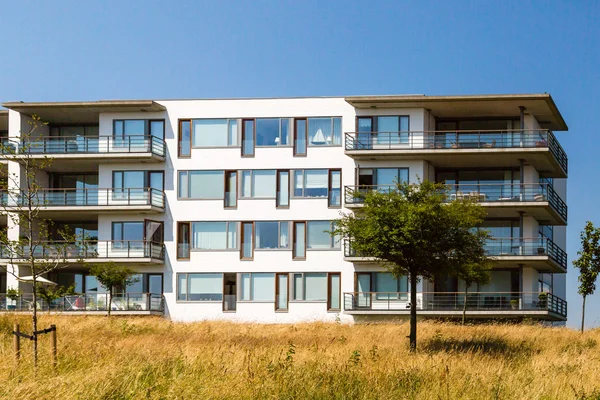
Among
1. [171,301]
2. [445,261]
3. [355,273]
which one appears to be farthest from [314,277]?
[445,261]

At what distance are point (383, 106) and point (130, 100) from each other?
45.8ft

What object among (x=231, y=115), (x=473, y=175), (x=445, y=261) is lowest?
(x=445, y=261)

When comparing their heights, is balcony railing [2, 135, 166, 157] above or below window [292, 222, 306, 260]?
above

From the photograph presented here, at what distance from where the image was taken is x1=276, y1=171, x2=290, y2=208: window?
1973 inches

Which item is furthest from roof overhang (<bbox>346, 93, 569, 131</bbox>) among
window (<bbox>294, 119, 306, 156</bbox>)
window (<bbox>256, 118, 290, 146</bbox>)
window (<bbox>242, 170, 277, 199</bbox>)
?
window (<bbox>242, 170, 277, 199</bbox>)

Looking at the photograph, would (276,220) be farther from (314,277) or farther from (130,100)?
(130,100)

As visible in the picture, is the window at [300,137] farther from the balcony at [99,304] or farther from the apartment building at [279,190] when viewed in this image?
the balcony at [99,304]

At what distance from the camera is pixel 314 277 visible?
49.8m

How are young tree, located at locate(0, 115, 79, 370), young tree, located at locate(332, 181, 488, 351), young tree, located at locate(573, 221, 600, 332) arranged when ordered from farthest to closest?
young tree, located at locate(573, 221, 600, 332) < young tree, located at locate(332, 181, 488, 351) < young tree, located at locate(0, 115, 79, 370)

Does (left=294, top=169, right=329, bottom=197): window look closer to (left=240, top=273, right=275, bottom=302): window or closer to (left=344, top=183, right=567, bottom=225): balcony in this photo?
(left=344, top=183, right=567, bottom=225): balcony

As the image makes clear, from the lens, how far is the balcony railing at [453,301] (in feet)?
154

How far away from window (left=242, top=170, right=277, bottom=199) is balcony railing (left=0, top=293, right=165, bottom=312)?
25.8 feet

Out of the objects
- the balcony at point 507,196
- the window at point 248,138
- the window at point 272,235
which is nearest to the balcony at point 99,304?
the window at point 272,235

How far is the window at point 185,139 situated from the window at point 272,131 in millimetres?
3878
